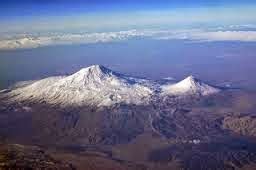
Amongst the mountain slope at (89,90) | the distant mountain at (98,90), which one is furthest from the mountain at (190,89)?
the mountain slope at (89,90)

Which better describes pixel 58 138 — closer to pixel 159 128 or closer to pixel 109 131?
pixel 109 131

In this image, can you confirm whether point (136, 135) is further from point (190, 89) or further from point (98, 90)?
point (190, 89)

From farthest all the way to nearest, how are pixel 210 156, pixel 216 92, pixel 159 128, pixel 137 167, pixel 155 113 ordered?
pixel 216 92, pixel 155 113, pixel 159 128, pixel 210 156, pixel 137 167

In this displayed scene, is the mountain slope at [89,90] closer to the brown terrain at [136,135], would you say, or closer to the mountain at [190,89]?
the brown terrain at [136,135]

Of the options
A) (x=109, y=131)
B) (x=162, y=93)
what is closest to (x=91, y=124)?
(x=109, y=131)

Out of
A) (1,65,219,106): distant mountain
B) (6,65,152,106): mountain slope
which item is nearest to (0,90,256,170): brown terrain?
(1,65,219,106): distant mountain

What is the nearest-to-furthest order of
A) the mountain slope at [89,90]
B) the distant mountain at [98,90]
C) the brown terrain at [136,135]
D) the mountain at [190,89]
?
the brown terrain at [136,135] < the mountain slope at [89,90] < the distant mountain at [98,90] < the mountain at [190,89]

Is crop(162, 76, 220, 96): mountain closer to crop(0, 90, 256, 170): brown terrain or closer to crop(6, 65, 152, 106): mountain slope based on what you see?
crop(0, 90, 256, 170): brown terrain

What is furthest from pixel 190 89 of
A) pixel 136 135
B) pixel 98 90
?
pixel 136 135
